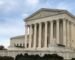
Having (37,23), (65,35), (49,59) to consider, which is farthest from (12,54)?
(37,23)

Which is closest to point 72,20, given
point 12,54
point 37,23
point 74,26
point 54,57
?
point 74,26

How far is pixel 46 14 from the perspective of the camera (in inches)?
2450

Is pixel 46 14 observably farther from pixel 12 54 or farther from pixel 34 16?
pixel 12 54

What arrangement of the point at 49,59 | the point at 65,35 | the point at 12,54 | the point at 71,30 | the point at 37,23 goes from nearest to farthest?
the point at 49,59 < the point at 12,54 < the point at 65,35 < the point at 71,30 < the point at 37,23

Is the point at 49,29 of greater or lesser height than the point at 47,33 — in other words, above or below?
above

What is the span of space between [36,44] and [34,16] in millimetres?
9001

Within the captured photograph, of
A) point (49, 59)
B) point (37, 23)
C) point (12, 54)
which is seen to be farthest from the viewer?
point (37, 23)

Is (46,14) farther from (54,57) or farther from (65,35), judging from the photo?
(54,57)

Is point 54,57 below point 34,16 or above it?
below

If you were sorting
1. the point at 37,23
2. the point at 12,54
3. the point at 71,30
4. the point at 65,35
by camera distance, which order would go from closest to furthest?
the point at 12,54, the point at 65,35, the point at 71,30, the point at 37,23

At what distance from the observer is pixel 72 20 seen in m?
61.7

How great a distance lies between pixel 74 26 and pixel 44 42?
10.5 m

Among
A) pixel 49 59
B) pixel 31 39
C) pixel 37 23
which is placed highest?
pixel 37 23

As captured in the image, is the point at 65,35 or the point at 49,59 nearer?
the point at 49,59
